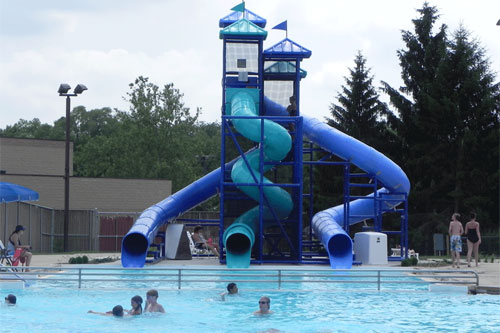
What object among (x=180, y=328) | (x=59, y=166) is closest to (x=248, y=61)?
(x=180, y=328)

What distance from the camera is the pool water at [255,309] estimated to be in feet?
43.3

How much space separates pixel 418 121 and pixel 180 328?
2875cm

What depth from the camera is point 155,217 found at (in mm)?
25703

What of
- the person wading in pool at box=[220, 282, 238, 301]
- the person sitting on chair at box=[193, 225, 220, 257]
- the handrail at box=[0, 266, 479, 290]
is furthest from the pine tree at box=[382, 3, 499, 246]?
the person wading in pool at box=[220, 282, 238, 301]

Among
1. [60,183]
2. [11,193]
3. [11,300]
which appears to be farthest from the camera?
[60,183]

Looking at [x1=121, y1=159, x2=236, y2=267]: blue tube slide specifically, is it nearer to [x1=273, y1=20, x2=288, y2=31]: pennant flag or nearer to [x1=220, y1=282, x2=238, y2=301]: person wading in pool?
[x1=273, y1=20, x2=288, y2=31]: pennant flag

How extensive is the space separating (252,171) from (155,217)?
13.7 feet

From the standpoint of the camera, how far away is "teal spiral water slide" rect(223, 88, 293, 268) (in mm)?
23281

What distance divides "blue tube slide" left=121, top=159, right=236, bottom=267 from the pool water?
228 inches

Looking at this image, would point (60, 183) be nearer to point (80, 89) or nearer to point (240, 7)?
point (80, 89)

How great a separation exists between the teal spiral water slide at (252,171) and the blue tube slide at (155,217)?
2.20m

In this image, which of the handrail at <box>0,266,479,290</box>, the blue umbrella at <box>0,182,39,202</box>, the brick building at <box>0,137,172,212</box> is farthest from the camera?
the brick building at <box>0,137,172,212</box>

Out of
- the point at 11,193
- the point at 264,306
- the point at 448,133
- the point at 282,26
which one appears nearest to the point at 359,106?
the point at 448,133

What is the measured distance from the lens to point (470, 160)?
3866 cm
